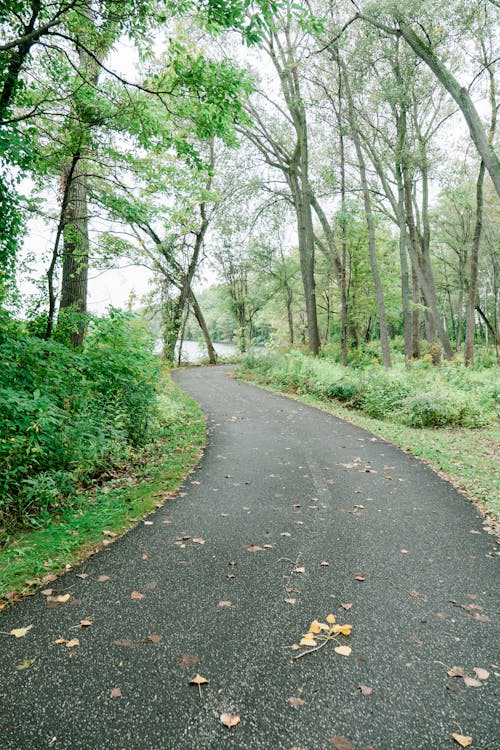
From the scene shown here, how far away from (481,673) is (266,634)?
1.37 metres

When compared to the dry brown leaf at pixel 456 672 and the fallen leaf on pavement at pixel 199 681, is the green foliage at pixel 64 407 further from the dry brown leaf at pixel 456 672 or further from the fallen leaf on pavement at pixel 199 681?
the dry brown leaf at pixel 456 672

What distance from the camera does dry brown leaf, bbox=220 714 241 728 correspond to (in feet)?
6.92

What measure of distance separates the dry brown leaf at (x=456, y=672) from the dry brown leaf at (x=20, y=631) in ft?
9.25

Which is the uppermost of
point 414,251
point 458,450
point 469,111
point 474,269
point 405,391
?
point 469,111

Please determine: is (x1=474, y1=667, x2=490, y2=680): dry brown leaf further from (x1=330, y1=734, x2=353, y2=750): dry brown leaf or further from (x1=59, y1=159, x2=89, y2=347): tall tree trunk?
(x1=59, y1=159, x2=89, y2=347): tall tree trunk

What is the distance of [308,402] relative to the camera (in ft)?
44.4

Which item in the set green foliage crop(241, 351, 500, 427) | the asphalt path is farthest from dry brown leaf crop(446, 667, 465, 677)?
green foliage crop(241, 351, 500, 427)

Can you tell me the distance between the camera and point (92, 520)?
175 inches

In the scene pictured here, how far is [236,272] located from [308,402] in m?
20.6

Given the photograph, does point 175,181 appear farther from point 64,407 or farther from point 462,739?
point 462,739

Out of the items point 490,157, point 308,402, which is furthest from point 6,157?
point 308,402

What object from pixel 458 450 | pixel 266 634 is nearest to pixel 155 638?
pixel 266 634

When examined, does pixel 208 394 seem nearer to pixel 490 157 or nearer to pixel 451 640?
pixel 490 157

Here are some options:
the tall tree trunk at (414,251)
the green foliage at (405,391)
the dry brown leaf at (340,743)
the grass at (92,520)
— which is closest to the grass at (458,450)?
the green foliage at (405,391)
